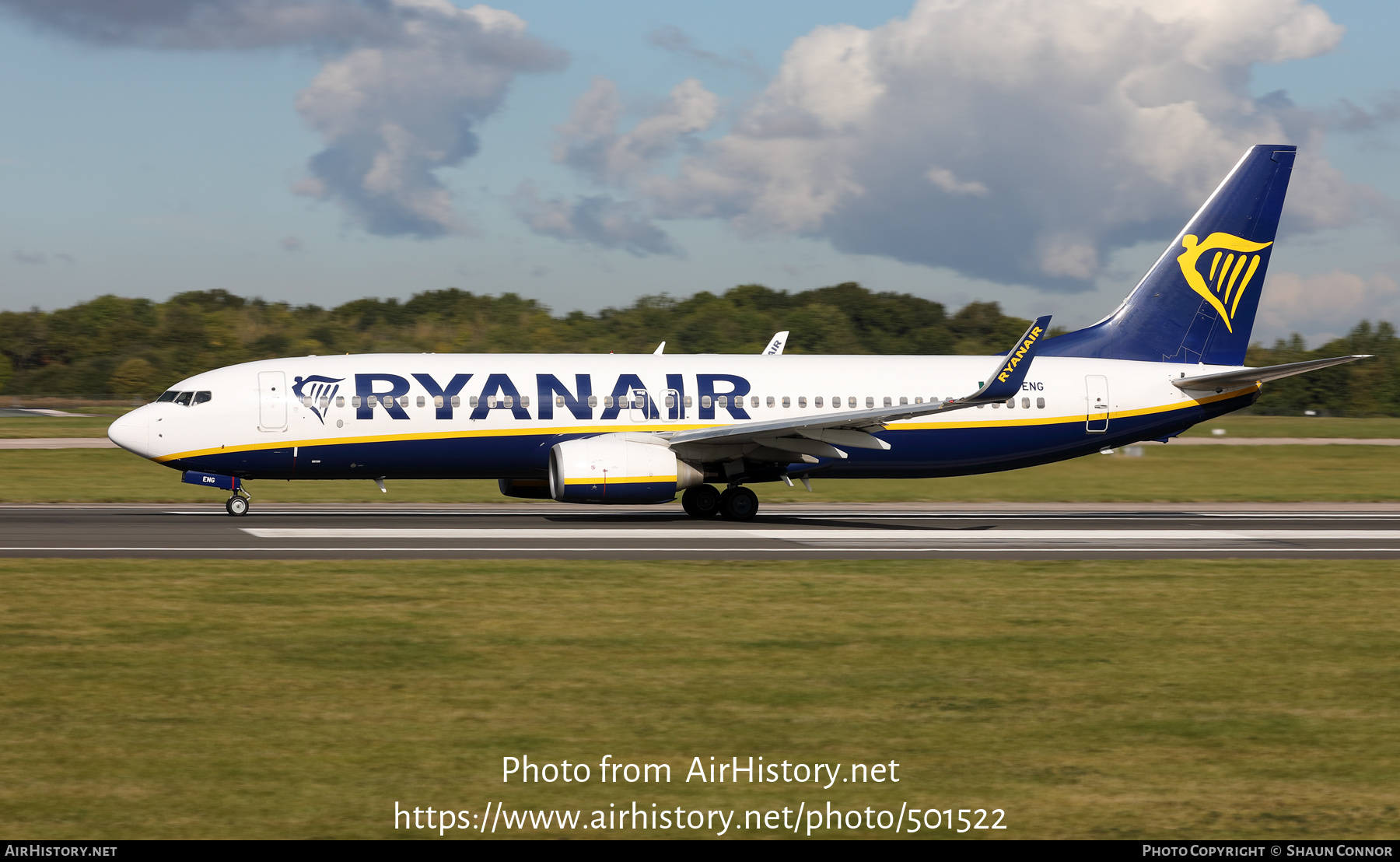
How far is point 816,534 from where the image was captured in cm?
2527

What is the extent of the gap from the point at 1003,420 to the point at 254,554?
17.9 meters

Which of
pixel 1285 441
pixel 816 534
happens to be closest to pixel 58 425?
pixel 816 534

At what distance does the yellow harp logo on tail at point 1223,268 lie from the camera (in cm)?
3328

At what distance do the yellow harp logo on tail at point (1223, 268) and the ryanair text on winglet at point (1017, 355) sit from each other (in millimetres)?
8443

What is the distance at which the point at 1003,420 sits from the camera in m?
31.2

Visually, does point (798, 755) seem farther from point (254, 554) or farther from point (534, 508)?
point (534, 508)

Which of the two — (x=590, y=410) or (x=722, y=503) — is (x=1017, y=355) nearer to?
(x=722, y=503)

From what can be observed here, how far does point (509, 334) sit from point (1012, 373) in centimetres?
6353

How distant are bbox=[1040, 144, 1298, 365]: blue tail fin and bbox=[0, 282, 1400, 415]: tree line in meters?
47.3

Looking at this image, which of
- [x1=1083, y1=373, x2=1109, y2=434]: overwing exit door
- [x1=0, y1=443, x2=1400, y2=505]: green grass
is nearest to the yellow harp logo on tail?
[x1=1083, y1=373, x2=1109, y2=434]: overwing exit door

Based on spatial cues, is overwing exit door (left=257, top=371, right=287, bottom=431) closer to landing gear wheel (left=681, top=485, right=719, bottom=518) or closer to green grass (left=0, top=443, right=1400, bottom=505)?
green grass (left=0, top=443, right=1400, bottom=505)

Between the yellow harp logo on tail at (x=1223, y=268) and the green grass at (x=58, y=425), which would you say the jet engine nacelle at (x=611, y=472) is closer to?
the yellow harp logo on tail at (x=1223, y=268)

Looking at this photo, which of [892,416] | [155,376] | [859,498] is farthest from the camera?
[155,376]
